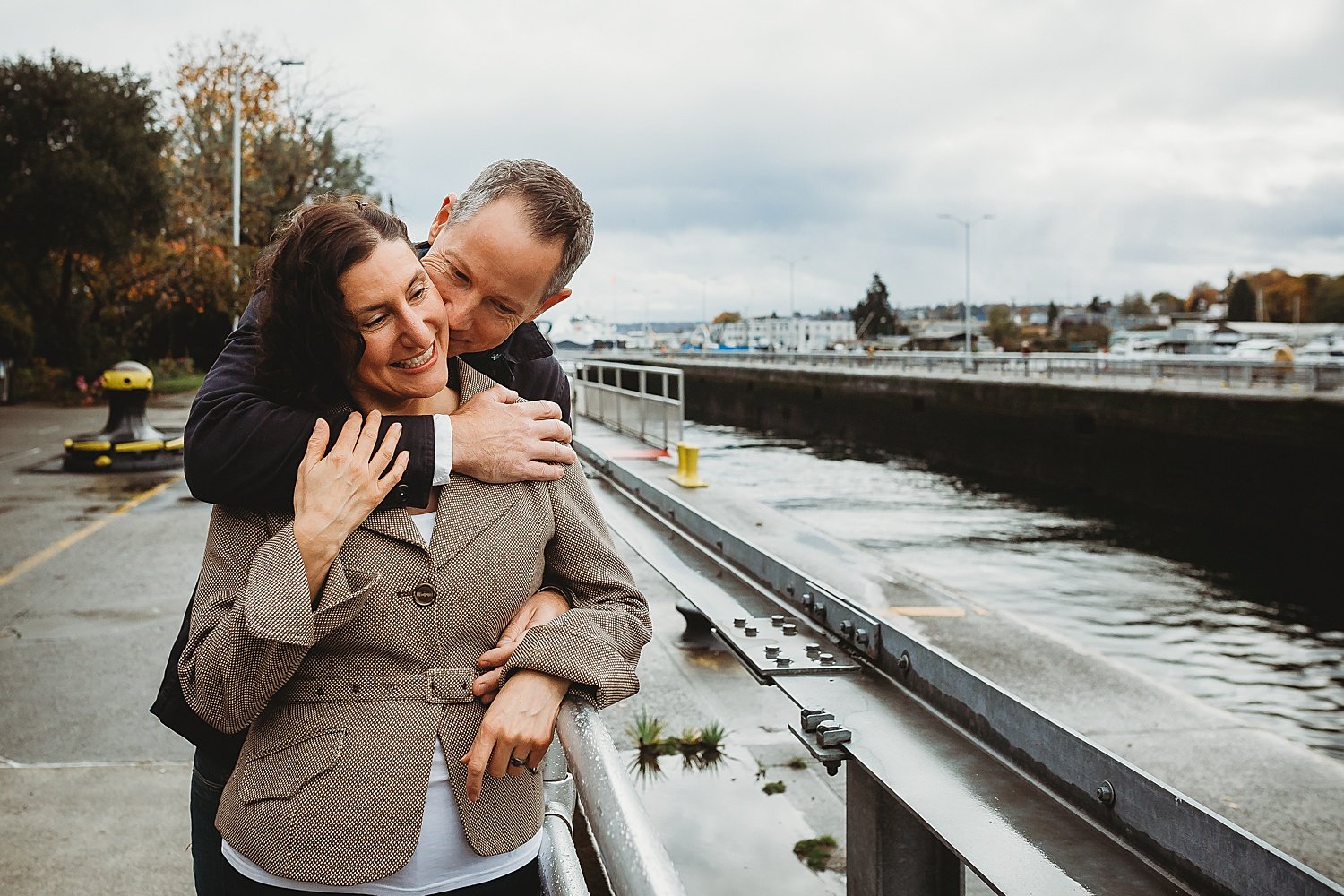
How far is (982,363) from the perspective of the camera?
45938 mm

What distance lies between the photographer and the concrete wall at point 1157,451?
2125 centimetres

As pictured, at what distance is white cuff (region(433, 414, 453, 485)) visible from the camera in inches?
70.0

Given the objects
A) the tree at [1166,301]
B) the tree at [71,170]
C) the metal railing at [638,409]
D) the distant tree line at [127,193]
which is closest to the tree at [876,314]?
the tree at [1166,301]

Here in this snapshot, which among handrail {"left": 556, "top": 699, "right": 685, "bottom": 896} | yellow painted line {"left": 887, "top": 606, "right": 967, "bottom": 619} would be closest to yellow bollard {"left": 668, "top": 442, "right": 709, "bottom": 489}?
yellow painted line {"left": 887, "top": 606, "right": 967, "bottom": 619}

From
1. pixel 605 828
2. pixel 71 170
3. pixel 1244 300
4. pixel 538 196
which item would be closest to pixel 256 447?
pixel 538 196

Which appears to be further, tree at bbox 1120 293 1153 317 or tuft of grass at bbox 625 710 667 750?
tree at bbox 1120 293 1153 317

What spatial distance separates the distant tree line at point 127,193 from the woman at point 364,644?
28.7 meters

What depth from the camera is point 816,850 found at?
3.97 meters

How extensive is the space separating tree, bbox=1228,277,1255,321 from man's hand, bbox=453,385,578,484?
143 m

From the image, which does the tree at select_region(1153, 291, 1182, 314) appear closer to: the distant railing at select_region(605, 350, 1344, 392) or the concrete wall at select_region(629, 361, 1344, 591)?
the distant railing at select_region(605, 350, 1344, 392)

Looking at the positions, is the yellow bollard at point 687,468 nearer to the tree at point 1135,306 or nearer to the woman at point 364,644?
the woman at point 364,644

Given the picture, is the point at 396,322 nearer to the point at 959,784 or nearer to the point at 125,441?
the point at 959,784

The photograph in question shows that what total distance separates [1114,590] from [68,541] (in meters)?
12.1

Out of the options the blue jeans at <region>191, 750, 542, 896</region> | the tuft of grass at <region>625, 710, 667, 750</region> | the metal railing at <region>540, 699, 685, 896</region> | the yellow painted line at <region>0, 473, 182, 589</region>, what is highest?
the metal railing at <region>540, 699, 685, 896</region>
